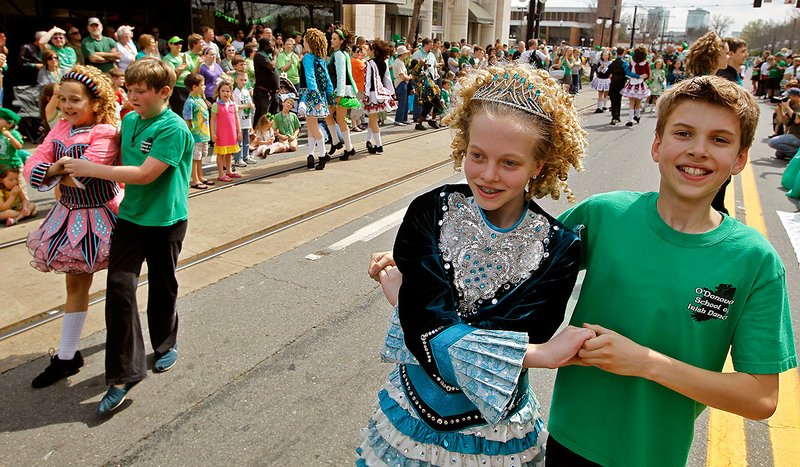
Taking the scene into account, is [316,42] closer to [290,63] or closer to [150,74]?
[290,63]

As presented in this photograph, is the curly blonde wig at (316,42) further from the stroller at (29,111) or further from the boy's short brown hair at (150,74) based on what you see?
the boy's short brown hair at (150,74)

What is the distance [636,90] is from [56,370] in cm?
1543

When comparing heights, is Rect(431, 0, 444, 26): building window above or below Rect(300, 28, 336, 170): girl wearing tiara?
above

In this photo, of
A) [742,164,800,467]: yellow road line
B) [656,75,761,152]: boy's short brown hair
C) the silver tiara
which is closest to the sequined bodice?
the silver tiara

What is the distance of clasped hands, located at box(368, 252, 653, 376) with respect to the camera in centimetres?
148

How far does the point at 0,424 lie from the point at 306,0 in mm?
20823

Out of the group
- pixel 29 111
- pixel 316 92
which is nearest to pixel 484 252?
pixel 316 92

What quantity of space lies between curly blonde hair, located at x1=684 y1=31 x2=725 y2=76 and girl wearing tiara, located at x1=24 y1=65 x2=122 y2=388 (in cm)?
463

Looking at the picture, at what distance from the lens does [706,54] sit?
5.20 m

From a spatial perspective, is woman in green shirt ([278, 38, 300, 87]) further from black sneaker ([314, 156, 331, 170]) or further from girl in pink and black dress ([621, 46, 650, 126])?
girl in pink and black dress ([621, 46, 650, 126])

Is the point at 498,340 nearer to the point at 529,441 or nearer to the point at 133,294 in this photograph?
the point at 529,441

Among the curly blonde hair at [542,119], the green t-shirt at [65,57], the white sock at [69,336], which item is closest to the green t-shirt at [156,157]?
the white sock at [69,336]

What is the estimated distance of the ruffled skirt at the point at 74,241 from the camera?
11.4ft

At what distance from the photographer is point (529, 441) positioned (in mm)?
1789
